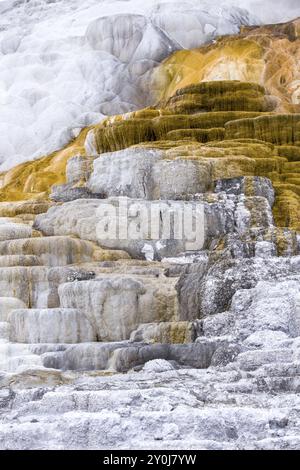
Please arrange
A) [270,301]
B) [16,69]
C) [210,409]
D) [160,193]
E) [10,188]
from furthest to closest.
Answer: [16,69]
[10,188]
[160,193]
[270,301]
[210,409]

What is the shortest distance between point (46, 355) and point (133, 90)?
18.2 metres

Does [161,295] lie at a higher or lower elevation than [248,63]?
higher

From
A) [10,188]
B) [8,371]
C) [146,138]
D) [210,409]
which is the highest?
[210,409]

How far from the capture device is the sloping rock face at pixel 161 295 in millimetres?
4488

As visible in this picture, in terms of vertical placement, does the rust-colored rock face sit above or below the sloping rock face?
below

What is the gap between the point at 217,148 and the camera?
1338cm

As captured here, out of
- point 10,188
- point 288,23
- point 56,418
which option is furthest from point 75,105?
point 56,418

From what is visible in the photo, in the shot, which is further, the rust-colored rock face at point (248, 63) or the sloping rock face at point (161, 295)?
the rust-colored rock face at point (248, 63)

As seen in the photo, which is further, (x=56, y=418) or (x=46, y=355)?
(x=46, y=355)

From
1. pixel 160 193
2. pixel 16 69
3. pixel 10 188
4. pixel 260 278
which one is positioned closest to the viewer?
pixel 260 278

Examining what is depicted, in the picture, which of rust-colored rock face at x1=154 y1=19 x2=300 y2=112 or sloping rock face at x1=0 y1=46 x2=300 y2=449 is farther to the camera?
rust-colored rock face at x1=154 y1=19 x2=300 y2=112

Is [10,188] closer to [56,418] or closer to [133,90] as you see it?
[133,90]

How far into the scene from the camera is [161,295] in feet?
27.2

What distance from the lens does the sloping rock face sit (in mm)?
4488
